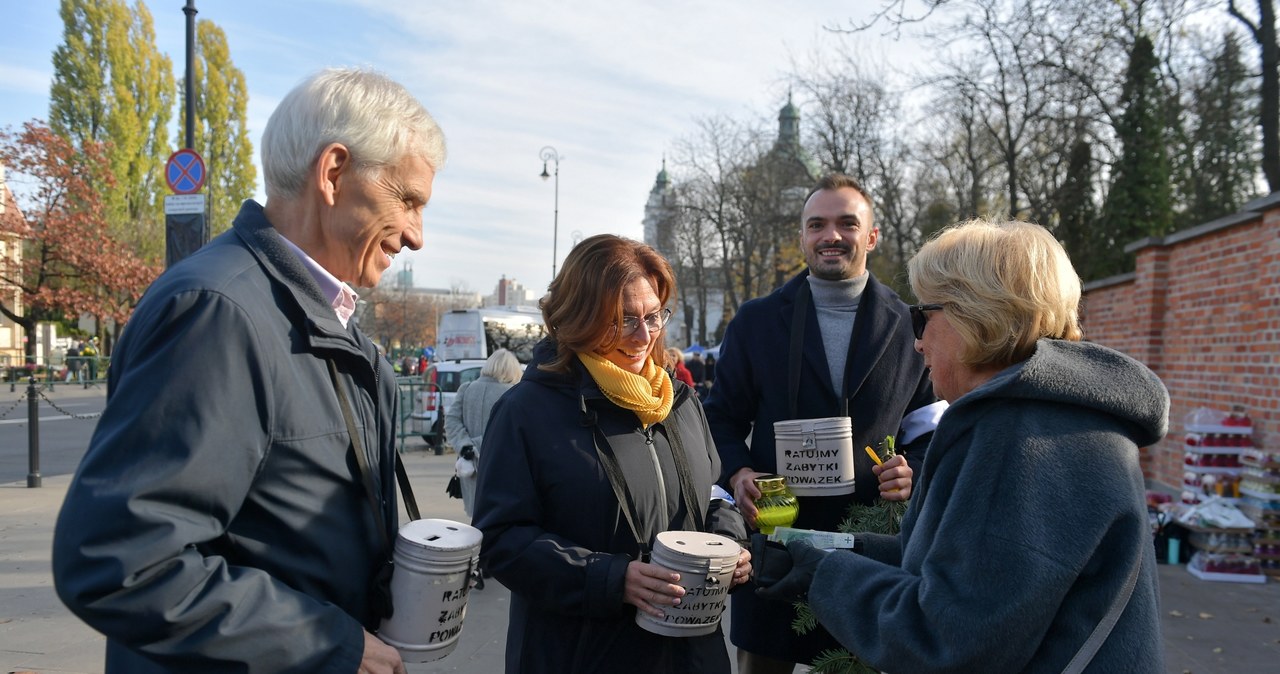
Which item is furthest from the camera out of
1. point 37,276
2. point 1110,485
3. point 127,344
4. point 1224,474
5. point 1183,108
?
point 37,276

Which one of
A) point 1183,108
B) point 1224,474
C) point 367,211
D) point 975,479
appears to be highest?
point 1183,108

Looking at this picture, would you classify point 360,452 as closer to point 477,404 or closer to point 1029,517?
point 1029,517

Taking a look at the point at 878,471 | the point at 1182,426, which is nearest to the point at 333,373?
the point at 878,471

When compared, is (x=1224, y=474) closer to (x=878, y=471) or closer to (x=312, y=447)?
(x=878, y=471)

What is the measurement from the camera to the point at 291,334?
Result: 1.46 meters

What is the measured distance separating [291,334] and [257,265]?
0.47 ft

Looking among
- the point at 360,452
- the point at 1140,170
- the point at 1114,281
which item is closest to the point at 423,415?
the point at 1114,281

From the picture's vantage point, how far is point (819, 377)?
10.2ft

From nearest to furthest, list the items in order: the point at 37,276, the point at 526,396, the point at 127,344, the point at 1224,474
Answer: the point at 127,344 < the point at 526,396 < the point at 1224,474 < the point at 37,276

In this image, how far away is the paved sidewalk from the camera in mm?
4484

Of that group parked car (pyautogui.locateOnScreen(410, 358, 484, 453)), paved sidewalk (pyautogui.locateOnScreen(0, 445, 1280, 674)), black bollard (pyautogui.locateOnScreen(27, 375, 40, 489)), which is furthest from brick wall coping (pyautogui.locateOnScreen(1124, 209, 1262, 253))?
black bollard (pyautogui.locateOnScreen(27, 375, 40, 489))

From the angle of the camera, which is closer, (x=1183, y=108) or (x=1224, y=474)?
(x=1224, y=474)

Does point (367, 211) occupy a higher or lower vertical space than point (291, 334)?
higher

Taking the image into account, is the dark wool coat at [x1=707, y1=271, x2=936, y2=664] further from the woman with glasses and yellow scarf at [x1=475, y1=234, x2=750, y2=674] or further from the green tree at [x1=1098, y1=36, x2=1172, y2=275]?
the green tree at [x1=1098, y1=36, x2=1172, y2=275]
